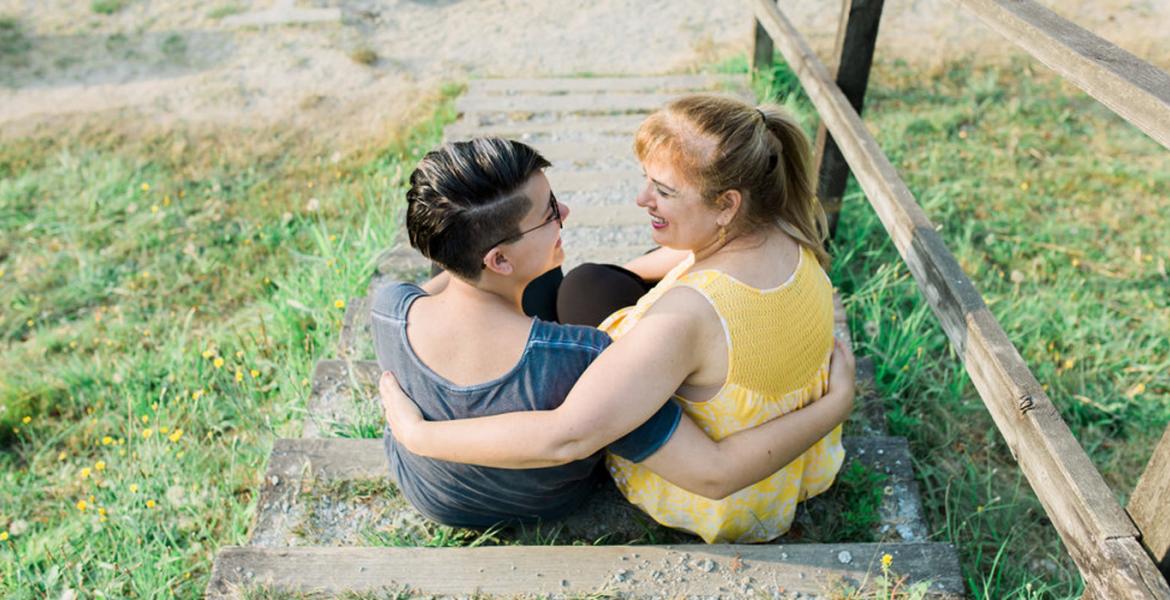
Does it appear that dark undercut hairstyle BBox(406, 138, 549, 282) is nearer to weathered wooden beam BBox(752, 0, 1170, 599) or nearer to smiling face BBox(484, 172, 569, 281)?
smiling face BBox(484, 172, 569, 281)

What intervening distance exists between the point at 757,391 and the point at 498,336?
23.5 inches

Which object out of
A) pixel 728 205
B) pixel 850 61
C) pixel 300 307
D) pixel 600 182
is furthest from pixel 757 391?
pixel 600 182

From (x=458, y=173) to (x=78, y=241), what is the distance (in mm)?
3917

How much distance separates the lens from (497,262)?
1.88 metres

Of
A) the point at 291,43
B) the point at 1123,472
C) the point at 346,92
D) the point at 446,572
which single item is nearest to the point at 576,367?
the point at 446,572

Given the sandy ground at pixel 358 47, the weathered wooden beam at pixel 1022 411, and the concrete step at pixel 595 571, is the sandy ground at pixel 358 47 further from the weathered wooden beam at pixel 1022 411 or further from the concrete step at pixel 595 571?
the concrete step at pixel 595 571

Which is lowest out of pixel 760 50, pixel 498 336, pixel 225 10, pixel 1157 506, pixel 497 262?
pixel 225 10

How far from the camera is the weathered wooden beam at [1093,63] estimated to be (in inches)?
62.1

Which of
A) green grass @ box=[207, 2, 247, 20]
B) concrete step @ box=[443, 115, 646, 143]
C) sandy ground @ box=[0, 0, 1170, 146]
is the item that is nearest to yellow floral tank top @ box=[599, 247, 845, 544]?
concrete step @ box=[443, 115, 646, 143]

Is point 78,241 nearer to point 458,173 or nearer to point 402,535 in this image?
point 402,535

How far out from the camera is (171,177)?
5375 mm

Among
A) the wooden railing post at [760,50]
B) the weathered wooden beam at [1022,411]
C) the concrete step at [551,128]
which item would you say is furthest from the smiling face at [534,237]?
the wooden railing post at [760,50]

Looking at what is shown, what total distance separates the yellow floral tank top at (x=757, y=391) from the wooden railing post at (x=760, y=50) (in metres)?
3.04

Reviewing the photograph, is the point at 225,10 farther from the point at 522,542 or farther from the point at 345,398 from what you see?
the point at 522,542
